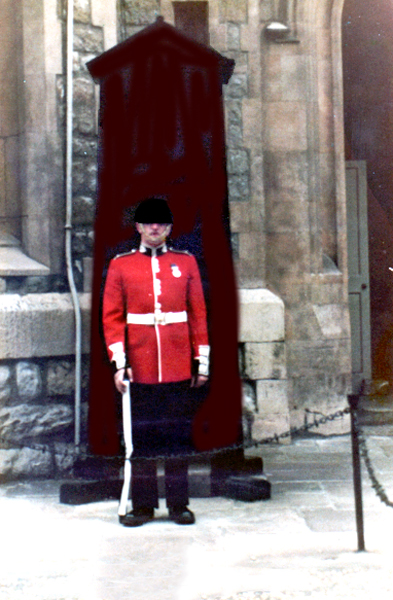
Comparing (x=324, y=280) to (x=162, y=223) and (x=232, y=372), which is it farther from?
(x=162, y=223)

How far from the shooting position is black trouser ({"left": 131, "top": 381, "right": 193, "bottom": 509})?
4.63 meters

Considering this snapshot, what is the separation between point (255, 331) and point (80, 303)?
125 cm

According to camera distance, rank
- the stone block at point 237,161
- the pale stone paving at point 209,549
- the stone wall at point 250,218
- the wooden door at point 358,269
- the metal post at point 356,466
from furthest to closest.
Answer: the wooden door at point 358,269 → the stone block at point 237,161 → the stone wall at point 250,218 → the metal post at point 356,466 → the pale stone paving at point 209,549

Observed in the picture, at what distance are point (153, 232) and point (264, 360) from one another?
1977 millimetres

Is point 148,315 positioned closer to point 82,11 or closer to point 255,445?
point 255,445

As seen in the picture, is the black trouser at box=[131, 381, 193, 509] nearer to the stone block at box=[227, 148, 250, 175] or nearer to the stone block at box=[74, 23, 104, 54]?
the stone block at box=[227, 148, 250, 175]

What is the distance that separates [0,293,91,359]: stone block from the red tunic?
114cm

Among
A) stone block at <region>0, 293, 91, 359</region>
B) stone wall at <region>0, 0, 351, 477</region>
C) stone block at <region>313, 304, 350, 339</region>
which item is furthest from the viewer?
stone block at <region>313, 304, 350, 339</region>

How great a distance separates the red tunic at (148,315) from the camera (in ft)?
15.2

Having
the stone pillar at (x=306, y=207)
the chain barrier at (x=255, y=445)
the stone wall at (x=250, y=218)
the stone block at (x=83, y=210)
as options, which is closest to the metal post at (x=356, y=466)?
the chain barrier at (x=255, y=445)

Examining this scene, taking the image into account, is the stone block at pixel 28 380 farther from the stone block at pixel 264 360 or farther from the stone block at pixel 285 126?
the stone block at pixel 285 126

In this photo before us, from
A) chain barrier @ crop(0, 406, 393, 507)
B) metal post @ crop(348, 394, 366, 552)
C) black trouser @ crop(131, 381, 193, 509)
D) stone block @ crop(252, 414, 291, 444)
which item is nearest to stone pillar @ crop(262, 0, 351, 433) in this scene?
stone block @ crop(252, 414, 291, 444)

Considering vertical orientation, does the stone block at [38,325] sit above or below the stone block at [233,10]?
below

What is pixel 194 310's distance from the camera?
15.6 feet
